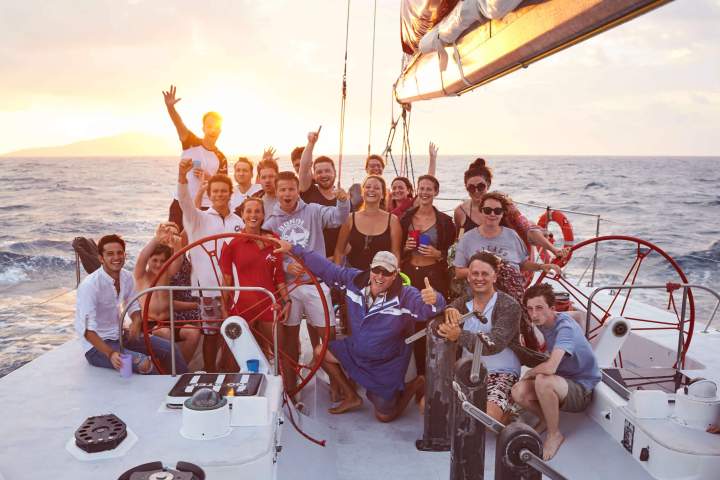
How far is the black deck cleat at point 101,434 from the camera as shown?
2309mm

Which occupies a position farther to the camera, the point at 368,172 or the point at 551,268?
the point at 368,172

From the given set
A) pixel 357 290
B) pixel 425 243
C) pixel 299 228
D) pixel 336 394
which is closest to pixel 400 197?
pixel 425 243

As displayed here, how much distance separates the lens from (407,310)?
3.49 meters

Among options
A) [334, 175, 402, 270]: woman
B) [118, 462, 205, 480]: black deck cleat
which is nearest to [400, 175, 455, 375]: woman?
[334, 175, 402, 270]: woman

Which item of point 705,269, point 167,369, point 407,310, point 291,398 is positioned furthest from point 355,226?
point 705,269

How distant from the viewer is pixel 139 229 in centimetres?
2023

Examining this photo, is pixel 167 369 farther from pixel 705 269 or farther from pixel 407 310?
pixel 705 269

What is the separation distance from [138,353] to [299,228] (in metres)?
1.21

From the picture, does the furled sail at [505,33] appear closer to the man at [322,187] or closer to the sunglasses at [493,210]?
the sunglasses at [493,210]

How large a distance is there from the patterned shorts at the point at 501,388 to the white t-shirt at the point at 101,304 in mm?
2090

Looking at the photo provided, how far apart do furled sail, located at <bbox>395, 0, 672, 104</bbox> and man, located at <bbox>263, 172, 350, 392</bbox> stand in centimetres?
108

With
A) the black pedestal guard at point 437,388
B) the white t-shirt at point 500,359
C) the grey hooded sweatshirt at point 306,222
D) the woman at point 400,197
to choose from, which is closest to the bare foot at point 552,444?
the white t-shirt at point 500,359

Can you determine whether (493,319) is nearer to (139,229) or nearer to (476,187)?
(476,187)

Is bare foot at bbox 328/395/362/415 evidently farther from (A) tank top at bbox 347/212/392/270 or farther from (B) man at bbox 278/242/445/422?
(A) tank top at bbox 347/212/392/270
